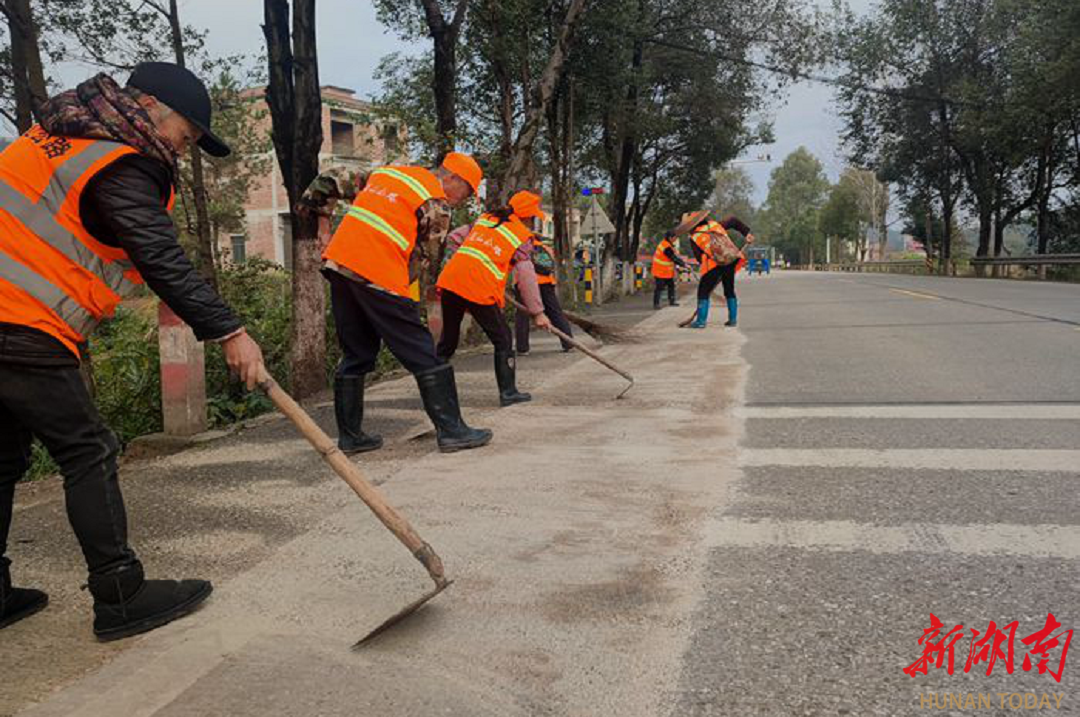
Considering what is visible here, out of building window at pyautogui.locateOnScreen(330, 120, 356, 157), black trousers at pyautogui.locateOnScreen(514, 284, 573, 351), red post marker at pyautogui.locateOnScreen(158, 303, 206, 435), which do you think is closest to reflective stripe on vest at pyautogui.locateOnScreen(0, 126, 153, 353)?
red post marker at pyautogui.locateOnScreen(158, 303, 206, 435)

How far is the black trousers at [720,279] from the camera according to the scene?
12.3 metres

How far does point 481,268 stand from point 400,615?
4.02 meters

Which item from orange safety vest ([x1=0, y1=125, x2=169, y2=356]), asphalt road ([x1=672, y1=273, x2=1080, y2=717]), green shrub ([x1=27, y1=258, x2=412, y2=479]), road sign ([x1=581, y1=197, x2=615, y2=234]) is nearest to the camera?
asphalt road ([x1=672, y1=273, x2=1080, y2=717])

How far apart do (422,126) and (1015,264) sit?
26.5 m

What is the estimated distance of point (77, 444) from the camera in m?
2.63

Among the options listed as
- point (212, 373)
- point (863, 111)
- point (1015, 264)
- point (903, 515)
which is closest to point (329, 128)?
point (863, 111)

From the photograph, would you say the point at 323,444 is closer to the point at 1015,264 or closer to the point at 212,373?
the point at 212,373

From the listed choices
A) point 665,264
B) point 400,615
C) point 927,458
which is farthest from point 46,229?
point 665,264

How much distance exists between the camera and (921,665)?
2301 millimetres

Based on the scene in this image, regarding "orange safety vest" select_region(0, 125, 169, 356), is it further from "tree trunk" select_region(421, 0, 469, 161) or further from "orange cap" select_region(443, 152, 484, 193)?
"tree trunk" select_region(421, 0, 469, 161)

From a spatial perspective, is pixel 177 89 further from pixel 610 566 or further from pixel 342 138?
pixel 342 138

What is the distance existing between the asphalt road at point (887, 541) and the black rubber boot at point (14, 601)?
2149 millimetres

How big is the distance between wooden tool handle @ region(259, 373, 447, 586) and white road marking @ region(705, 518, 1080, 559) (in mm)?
1173

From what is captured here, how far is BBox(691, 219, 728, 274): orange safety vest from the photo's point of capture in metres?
12.3
